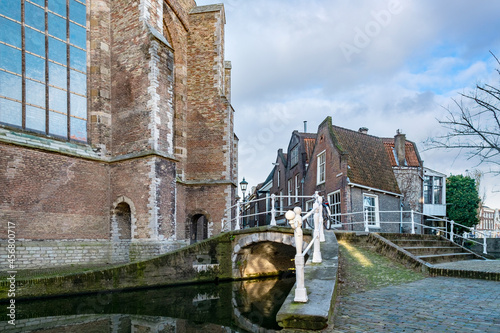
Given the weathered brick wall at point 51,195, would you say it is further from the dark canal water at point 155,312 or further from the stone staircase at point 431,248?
the stone staircase at point 431,248

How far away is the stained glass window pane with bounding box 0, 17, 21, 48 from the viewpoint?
11578 millimetres

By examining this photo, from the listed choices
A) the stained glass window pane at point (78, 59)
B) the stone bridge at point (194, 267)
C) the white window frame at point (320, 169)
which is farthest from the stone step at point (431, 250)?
the stained glass window pane at point (78, 59)

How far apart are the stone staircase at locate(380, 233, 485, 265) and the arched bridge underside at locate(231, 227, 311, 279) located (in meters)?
2.67

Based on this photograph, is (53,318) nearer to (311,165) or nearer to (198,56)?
(198,56)

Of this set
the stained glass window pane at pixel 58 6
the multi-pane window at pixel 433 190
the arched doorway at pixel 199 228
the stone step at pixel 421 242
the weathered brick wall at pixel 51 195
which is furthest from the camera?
the multi-pane window at pixel 433 190

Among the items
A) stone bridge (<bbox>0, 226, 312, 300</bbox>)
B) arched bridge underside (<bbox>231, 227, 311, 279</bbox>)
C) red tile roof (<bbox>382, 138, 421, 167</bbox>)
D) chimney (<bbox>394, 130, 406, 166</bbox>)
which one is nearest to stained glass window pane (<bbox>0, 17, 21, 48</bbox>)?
stone bridge (<bbox>0, 226, 312, 300</bbox>)

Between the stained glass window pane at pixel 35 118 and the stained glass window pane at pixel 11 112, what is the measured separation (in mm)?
224

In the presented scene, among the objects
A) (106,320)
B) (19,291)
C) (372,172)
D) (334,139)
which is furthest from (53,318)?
(372,172)

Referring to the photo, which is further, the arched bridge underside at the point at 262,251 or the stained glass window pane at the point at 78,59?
the stained glass window pane at the point at 78,59

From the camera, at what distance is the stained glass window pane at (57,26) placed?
1293 cm

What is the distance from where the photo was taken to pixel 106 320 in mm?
7270

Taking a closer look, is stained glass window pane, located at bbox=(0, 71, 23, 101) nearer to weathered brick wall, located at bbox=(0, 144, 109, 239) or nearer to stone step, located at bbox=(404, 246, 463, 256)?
weathered brick wall, located at bbox=(0, 144, 109, 239)

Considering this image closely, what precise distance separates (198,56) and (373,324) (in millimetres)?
16507

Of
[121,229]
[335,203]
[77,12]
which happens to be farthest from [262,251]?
[77,12]
